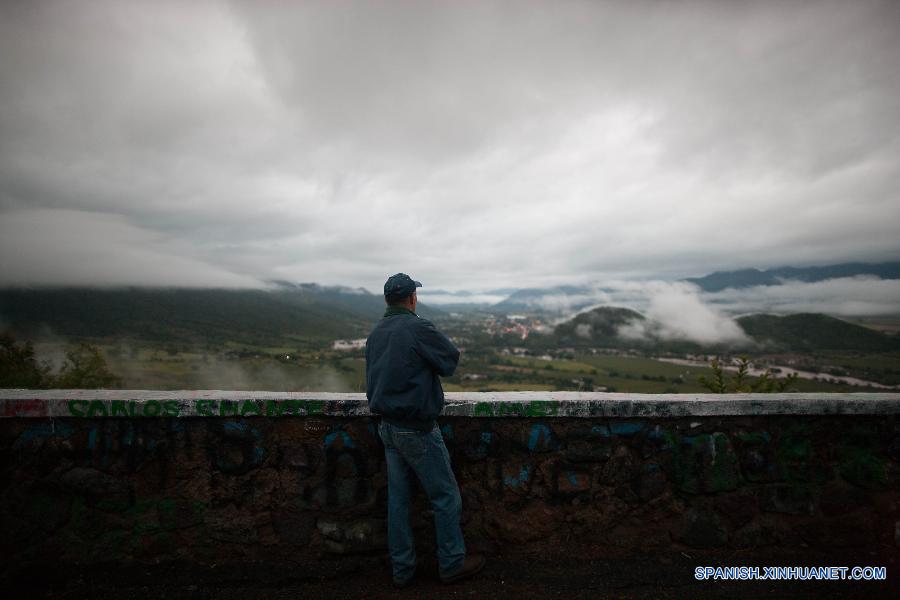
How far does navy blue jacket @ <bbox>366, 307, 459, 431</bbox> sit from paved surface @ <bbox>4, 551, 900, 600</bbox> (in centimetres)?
114

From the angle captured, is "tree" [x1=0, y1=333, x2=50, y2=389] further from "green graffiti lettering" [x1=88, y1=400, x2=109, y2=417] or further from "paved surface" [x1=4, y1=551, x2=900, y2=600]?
"paved surface" [x1=4, y1=551, x2=900, y2=600]

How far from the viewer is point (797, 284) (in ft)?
408

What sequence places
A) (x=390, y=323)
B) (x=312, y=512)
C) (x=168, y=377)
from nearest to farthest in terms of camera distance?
(x=390, y=323), (x=312, y=512), (x=168, y=377)

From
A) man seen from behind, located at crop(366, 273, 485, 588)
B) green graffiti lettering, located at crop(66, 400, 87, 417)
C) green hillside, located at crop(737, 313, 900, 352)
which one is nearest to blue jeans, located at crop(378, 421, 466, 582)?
man seen from behind, located at crop(366, 273, 485, 588)

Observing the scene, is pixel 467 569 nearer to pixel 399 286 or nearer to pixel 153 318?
pixel 399 286

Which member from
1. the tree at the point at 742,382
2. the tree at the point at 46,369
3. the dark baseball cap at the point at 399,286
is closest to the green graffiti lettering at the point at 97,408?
the dark baseball cap at the point at 399,286

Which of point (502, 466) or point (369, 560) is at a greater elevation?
point (502, 466)

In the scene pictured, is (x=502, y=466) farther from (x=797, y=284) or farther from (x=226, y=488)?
(x=797, y=284)

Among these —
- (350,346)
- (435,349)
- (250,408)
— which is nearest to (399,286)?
(435,349)

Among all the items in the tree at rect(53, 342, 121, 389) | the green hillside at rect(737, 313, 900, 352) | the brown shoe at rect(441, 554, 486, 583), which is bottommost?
the green hillside at rect(737, 313, 900, 352)

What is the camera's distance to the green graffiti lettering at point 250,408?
114 inches

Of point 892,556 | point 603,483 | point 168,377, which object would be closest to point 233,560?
point 603,483

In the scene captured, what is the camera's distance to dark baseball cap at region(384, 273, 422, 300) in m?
2.84

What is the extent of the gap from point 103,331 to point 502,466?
270 feet
